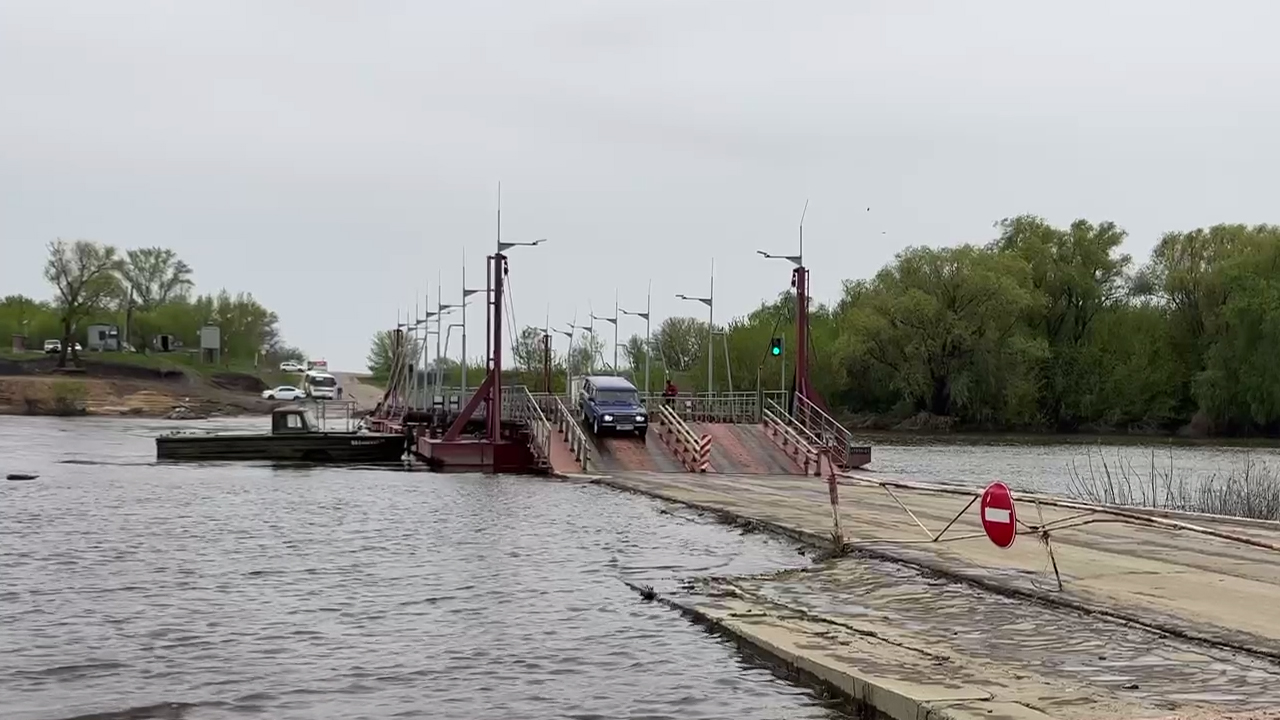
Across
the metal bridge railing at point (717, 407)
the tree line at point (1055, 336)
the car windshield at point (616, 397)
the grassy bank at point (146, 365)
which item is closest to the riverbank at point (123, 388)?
the grassy bank at point (146, 365)

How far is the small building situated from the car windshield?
4435 inches

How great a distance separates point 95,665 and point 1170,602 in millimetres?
10918

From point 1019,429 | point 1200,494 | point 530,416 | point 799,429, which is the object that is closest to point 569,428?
point 530,416

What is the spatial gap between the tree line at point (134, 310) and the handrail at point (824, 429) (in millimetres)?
101905

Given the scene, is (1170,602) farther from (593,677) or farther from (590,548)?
(590,548)

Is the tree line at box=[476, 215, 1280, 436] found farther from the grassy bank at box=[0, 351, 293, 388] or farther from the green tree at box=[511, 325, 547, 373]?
the grassy bank at box=[0, 351, 293, 388]

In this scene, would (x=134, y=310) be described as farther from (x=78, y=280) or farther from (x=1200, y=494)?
(x=1200, y=494)

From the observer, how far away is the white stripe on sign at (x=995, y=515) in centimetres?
1620

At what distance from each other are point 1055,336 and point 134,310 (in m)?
113

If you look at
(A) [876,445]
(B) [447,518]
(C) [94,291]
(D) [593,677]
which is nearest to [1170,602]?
(D) [593,677]

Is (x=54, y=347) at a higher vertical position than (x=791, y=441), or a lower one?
higher

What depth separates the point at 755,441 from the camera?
48.4m

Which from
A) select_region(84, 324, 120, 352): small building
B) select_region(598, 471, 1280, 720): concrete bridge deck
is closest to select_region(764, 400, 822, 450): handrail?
select_region(598, 471, 1280, 720): concrete bridge deck

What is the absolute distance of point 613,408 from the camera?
159ft
